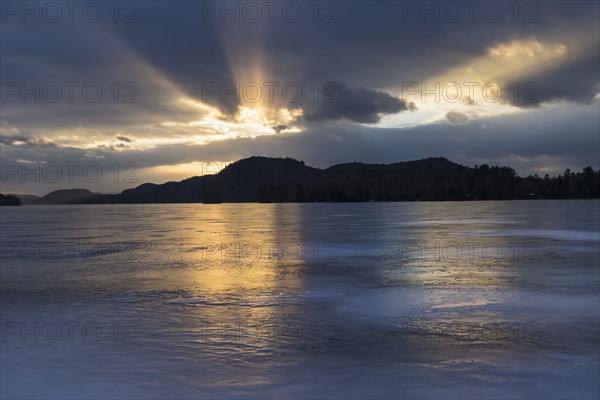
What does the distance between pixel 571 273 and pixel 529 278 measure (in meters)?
1.79

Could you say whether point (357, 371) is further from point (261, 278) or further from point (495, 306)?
point (261, 278)

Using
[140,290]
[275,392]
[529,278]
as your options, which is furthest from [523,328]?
[140,290]

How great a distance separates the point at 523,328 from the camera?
899 cm

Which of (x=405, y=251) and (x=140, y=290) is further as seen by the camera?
(x=405, y=251)

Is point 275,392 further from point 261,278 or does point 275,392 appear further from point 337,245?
point 337,245

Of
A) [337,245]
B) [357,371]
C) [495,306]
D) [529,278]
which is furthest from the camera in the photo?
[337,245]

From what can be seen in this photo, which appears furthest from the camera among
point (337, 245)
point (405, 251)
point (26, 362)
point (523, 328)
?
point (337, 245)

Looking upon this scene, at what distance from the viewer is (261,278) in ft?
48.9

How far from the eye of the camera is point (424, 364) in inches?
279

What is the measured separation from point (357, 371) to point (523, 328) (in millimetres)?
3741

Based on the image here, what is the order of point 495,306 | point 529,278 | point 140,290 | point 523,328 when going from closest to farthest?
point 523,328 < point 495,306 < point 140,290 < point 529,278

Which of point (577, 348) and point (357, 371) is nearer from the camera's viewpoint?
point (357, 371)

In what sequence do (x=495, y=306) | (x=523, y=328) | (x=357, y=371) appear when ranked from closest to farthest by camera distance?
(x=357, y=371), (x=523, y=328), (x=495, y=306)

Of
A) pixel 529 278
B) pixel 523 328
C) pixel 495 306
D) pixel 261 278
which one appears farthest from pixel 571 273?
pixel 261 278
